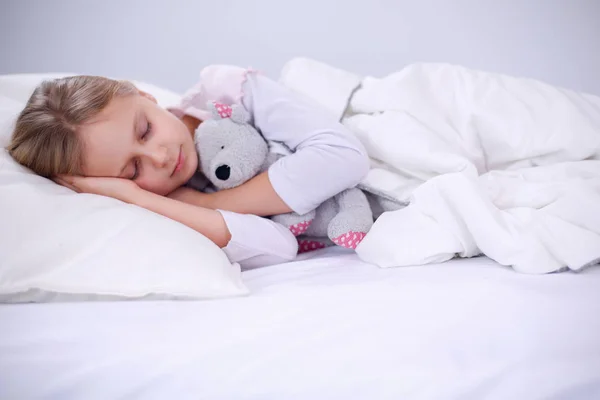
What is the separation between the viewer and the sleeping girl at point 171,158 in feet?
3.00

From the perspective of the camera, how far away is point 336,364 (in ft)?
1.98

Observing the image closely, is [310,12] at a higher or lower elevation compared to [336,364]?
higher

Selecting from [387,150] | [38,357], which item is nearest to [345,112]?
[387,150]

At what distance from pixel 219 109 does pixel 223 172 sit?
0.13 m

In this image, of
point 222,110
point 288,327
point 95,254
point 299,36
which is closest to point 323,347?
point 288,327

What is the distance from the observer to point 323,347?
62 cm

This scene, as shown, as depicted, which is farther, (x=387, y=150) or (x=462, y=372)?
(x=387, y=150)

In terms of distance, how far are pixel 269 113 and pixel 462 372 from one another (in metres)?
0.63

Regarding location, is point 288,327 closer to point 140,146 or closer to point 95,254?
point 95,254

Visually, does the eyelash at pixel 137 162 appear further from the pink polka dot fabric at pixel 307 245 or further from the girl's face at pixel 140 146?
the pink polka dot fabric at pixel 307 245

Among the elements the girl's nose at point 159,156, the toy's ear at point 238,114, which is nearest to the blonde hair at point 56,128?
the girl's nose at point 159,156

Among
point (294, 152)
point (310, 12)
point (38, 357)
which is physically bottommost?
point (38, 357)

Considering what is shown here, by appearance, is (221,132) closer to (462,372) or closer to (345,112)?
(345,112)

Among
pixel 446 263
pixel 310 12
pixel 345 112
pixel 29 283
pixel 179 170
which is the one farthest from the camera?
pixel 310 12
